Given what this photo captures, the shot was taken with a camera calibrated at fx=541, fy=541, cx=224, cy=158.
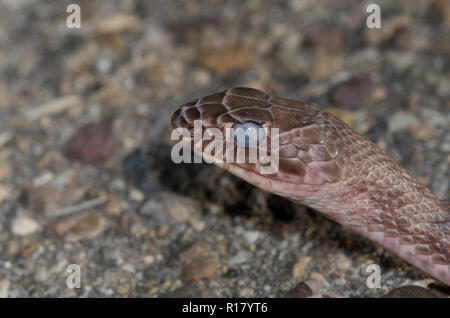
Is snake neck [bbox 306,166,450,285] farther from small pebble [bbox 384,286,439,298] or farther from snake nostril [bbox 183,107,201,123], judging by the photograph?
snake nostril [bbox 183,107,201,123]

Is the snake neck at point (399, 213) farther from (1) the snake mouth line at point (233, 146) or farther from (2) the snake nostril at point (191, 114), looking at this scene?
(2) the snake nostril at point (191, 114)

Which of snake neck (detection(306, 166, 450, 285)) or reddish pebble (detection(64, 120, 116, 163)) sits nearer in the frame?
snake neck (detection(306, 166, 450, 285))

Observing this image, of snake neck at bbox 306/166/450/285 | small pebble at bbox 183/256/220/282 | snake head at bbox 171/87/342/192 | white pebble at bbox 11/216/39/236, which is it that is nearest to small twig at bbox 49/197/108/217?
white pebble at bbox 11/216/39/236

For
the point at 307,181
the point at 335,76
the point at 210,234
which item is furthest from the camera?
the point at 335,76

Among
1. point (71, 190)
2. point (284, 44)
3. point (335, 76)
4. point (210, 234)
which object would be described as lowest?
point (210, 234)

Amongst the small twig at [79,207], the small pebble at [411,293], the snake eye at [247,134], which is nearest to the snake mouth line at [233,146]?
the snake eye at [247,134]
